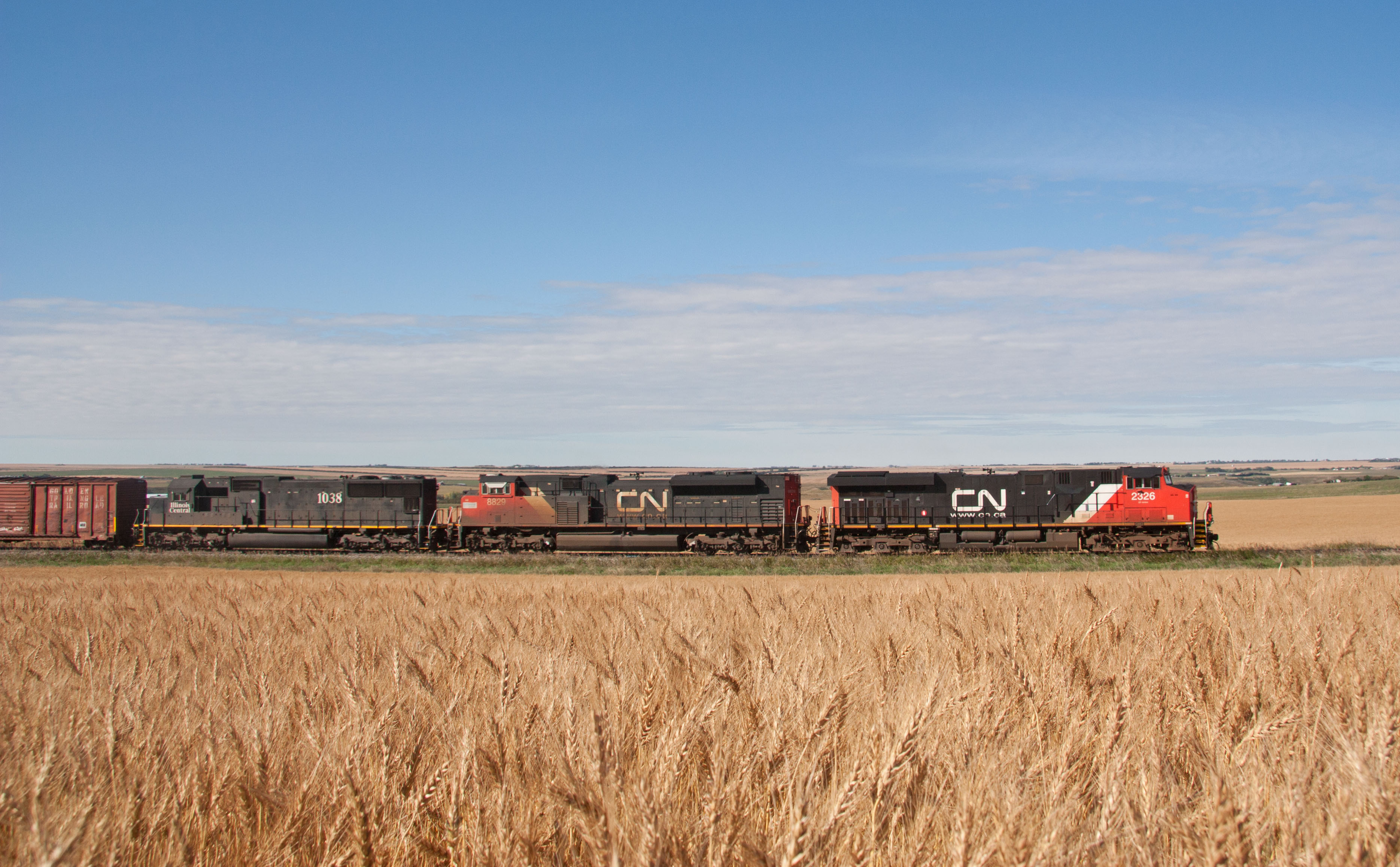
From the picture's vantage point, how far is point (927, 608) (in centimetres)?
745

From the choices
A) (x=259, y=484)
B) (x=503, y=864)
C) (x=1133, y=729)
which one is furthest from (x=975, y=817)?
(x=259, y=484)

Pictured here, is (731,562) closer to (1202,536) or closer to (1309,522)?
(1202,536)

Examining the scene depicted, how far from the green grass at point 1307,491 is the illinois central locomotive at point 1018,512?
6905cm

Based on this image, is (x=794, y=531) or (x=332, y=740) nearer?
(x=332, y=740)

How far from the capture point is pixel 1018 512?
34.9 m

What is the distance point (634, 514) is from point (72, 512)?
2720cm

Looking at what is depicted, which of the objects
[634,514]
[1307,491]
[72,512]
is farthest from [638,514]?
[1307,491]

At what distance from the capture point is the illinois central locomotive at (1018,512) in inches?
1337

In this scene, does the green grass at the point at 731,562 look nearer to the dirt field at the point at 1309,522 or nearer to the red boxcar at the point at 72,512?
the red boxcar at the point at 72,512

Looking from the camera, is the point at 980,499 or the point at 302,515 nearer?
the point at 980,499

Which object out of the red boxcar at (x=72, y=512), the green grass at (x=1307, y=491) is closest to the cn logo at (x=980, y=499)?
the red boxcar at (x=72, y=512)

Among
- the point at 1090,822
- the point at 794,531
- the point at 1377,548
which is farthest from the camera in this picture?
the point at 794,531

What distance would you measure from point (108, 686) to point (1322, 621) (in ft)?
23.2

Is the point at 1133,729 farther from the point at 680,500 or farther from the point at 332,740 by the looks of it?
the point at 680,500
